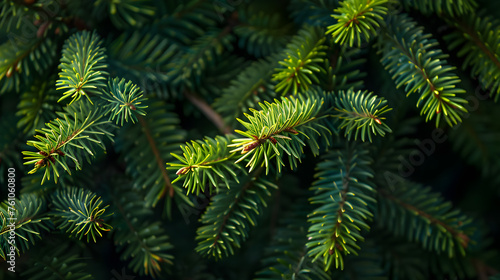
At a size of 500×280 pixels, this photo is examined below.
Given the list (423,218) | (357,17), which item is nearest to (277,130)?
(357,17)

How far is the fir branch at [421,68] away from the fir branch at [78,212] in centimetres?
37

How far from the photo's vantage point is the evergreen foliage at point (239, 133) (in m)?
0.44

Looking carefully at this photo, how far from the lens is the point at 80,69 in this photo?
1.44 feet

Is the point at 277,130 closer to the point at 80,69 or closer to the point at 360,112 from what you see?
the point at 360,112

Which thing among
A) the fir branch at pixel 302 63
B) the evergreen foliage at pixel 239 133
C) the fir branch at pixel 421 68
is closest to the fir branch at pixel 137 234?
the evergreen foliage at pixel 239 133

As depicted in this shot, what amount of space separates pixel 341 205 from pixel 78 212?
298 millimetres

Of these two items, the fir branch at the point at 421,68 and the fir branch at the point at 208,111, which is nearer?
the fir branch at the point at 421,68

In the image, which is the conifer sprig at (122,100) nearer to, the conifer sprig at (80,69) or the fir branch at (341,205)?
the conifer sprig at (80,69)

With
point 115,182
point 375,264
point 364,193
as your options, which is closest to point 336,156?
point 364,193

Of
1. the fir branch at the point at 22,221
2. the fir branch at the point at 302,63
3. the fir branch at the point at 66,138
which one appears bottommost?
the fir branch at the point at 22,221

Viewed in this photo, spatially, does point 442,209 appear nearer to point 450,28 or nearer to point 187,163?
point 450,28

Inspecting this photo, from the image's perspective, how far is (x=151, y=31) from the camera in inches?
22.8

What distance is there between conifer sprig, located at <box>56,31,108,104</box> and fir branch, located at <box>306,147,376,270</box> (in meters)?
0.28

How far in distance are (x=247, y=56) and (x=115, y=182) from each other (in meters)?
0.28
